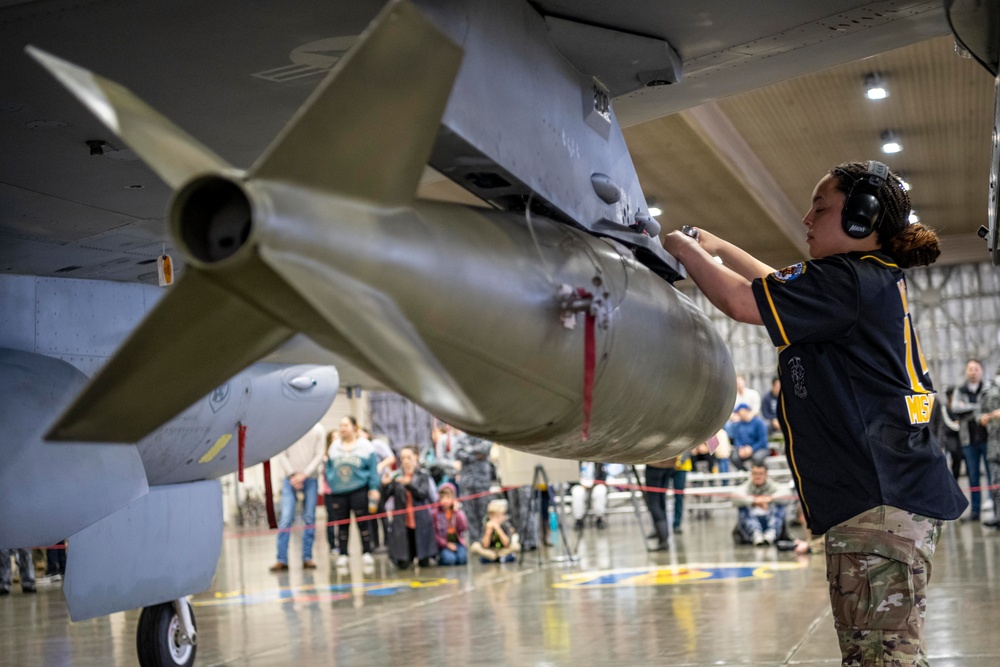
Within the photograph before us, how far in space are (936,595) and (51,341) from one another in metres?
6.16

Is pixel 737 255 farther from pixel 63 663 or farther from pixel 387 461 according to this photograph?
pixel 387 461

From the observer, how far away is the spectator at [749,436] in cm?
1343

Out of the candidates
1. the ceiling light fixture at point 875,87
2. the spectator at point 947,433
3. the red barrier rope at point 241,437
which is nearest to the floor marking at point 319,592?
the red barrier rope at point 241,437

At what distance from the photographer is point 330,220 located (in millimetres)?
2002

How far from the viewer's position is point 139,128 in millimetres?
2037

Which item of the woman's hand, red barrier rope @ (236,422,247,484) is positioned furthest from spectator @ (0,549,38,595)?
the woman's hand

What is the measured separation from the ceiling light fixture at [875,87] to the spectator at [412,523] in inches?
321

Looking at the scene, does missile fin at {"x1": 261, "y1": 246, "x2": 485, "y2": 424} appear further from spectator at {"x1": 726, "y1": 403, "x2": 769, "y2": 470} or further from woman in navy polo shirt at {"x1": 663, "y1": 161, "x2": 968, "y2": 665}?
spectator at {"x1": 726, "y1": 403, "x2": 769, "y2": 470}

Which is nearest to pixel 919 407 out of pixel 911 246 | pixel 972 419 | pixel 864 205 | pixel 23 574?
pixel 911 246

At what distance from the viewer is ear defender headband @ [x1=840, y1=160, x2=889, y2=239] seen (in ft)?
10.5

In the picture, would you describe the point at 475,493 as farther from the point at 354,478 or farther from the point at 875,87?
the point at 875,87

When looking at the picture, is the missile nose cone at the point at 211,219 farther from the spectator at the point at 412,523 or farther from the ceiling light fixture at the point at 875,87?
the ceiling light fixture at the point at 875,87

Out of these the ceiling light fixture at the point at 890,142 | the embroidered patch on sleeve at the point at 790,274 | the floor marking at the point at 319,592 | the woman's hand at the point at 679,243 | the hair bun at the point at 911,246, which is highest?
the ceiling light fixture at the point at 890,142

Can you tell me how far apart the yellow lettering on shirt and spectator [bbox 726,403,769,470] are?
408 inches
